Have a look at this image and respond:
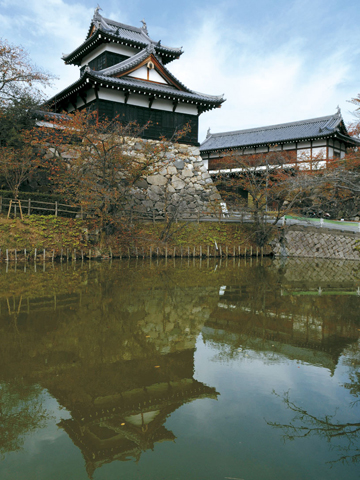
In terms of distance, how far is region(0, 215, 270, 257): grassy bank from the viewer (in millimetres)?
14820

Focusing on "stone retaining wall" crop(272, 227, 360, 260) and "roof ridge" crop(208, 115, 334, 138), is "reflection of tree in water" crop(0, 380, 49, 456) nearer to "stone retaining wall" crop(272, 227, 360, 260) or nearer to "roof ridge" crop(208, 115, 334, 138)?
"stone retaining wall" crop(272, 227, 360, 260)

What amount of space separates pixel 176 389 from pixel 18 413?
5.14ft

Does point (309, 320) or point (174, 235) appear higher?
point (174, 235)

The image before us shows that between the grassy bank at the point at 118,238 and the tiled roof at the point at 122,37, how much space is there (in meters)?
13.5

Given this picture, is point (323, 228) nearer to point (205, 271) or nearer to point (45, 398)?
point (205, 271)

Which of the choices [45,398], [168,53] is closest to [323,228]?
[168,53]

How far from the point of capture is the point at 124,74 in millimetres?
21344

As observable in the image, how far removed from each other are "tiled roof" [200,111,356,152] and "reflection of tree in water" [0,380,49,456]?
2784 centimetres

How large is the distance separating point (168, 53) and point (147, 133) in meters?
8.19

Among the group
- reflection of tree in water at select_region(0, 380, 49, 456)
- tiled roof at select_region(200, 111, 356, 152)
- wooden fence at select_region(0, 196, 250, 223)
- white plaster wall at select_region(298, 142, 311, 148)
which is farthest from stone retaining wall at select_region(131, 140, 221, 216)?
reflection of tree in water at select_region(0, 380, 49, 456)

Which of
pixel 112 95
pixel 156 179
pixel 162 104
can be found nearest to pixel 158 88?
pixel 162 104

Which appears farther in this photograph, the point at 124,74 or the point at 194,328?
the point at 124,74

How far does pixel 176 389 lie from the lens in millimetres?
3883

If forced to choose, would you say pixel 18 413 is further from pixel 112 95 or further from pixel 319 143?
pixel 319 143
